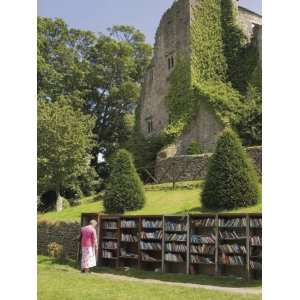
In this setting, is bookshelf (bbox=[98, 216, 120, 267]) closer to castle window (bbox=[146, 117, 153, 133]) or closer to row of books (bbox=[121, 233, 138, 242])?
row of books (bbox=[121, 233, 138, 242])

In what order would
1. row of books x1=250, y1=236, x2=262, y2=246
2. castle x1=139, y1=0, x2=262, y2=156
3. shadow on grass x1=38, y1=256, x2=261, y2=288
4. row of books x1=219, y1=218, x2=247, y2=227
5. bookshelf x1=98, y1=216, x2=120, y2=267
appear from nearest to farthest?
shadow on grass x1=38, y1=256, x2=261, y2=288 < row of books x1=250, y1=236, x2=262, y2=246 < row of books x1=219, y1=218, x2=247, y2=227 < bookshelf x1=98, y1=216, x2=120, y2=267 < castle x1=139, y1=0, x2=262, y2=156

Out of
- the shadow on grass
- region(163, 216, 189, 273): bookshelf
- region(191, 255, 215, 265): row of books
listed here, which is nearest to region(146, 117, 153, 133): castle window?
the shadow on grass

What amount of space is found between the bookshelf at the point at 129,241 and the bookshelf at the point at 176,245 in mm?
654

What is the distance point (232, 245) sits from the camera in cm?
734

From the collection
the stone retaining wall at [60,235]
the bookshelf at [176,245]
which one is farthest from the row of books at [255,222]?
the stone retaining wall at [60,235]

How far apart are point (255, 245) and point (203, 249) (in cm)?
97

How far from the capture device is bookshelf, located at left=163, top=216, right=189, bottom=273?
8031 millimetres

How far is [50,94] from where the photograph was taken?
19219 mm

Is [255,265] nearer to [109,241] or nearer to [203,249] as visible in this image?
[203,249]

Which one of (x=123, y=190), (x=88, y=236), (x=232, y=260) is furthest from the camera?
(x=123, y=190)

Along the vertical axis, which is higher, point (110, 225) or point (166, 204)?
point (166, 204)

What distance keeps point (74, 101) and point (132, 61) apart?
12.4 feet

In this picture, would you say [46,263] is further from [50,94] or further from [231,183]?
[50,94]

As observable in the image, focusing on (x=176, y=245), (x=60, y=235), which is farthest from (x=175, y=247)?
(x=60, y=235)
